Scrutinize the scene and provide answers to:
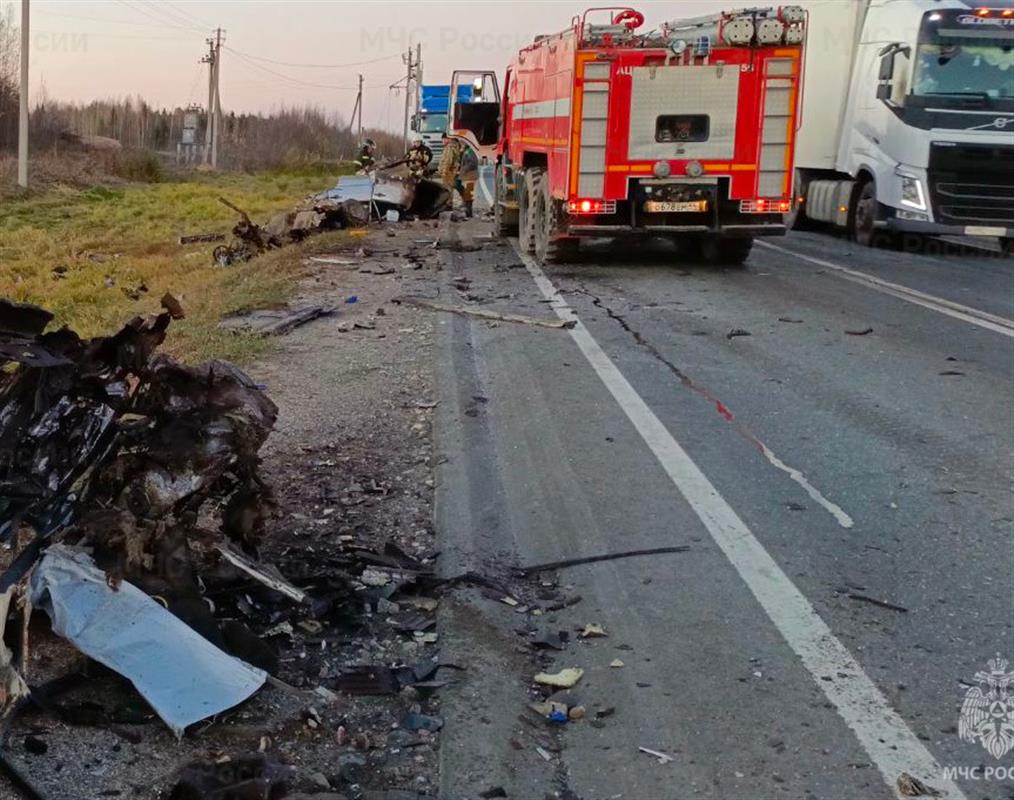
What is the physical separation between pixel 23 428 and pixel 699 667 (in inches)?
96.2

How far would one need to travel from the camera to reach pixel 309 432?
655 centimetres

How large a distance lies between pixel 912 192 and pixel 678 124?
440 cm

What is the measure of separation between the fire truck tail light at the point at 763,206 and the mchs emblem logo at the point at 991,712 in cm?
1070

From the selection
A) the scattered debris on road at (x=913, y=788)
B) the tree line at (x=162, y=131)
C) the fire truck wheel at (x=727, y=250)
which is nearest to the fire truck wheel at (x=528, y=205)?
the fire truck wheel at (x=727, y=250)

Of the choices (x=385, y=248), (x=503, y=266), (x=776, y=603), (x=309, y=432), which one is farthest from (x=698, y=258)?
(x=776, y=603)

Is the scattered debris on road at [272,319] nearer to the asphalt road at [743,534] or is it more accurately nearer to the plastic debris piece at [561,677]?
the asphalt road at [743,534]

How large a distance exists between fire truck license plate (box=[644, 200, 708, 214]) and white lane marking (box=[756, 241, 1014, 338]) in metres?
1.95

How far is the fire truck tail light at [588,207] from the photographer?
13.6 meters

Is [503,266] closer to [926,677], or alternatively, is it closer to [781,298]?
[781,298]

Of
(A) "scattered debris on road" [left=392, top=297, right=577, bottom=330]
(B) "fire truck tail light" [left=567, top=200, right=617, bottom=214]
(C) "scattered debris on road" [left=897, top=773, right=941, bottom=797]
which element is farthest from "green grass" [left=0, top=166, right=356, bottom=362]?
(C) "scattered debris on road" [left=897, top=773, right=941, bottom=797]

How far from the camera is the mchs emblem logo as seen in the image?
335 centimetres

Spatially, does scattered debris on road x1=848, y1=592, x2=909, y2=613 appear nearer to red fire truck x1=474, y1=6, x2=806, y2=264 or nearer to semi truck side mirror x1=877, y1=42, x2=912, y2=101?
red fire truck x1=474, y1=6, x2=806, y2=264

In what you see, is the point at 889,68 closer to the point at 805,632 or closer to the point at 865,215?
the point at 865,215

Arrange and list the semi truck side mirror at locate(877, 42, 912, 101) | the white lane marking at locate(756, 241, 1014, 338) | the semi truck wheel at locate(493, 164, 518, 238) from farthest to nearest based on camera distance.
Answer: the semi truck wheel at locate(493, 164, 518, 238) → the semi truck side mirror at locate(877, 42, 912, 101) → the white lane marking at locate(756, 241, 1014, 338)
